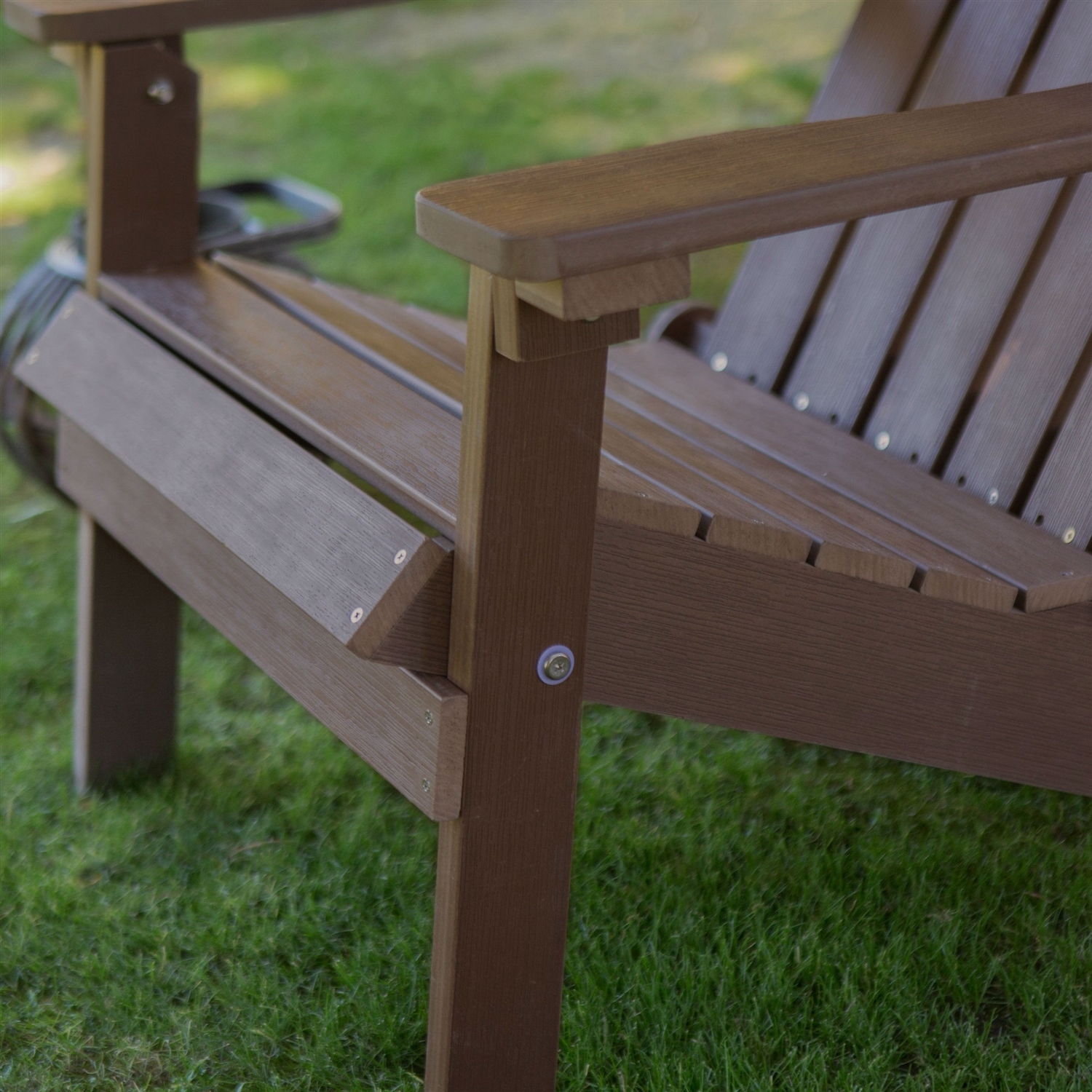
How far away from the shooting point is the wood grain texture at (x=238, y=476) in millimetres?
1258

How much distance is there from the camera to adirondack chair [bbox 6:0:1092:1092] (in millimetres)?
1210

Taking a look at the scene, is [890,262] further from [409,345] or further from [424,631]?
[424,631]

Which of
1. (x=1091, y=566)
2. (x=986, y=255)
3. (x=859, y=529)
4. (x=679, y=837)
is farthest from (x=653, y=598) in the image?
(x=986, y=255)

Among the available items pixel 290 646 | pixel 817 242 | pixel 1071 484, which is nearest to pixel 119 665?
pixel 290 646

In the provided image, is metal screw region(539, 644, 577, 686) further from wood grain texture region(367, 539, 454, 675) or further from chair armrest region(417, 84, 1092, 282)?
chair armrest region(417, 84, 1092, 282)

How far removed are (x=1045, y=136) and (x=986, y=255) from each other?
55 cm

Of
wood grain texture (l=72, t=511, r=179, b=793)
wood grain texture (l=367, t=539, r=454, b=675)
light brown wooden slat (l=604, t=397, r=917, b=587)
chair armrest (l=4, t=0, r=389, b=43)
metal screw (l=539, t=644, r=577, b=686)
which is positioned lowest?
wood grain texture (l=72, t=511, r=179, b=793)

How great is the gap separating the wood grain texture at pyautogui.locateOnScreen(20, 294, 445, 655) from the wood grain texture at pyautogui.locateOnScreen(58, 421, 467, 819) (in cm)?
9

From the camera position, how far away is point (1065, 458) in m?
1.69

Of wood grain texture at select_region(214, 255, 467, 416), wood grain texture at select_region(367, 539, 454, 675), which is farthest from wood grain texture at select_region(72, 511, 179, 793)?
wood grain texture at select_region(367, 539, 454, 675)

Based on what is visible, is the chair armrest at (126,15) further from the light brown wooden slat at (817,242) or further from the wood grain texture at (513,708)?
the wood grain texture at (513,708)

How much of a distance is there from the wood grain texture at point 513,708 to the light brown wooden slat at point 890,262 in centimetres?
81

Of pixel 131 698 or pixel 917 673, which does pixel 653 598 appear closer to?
pixel 917 673

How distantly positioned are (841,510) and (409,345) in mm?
580
